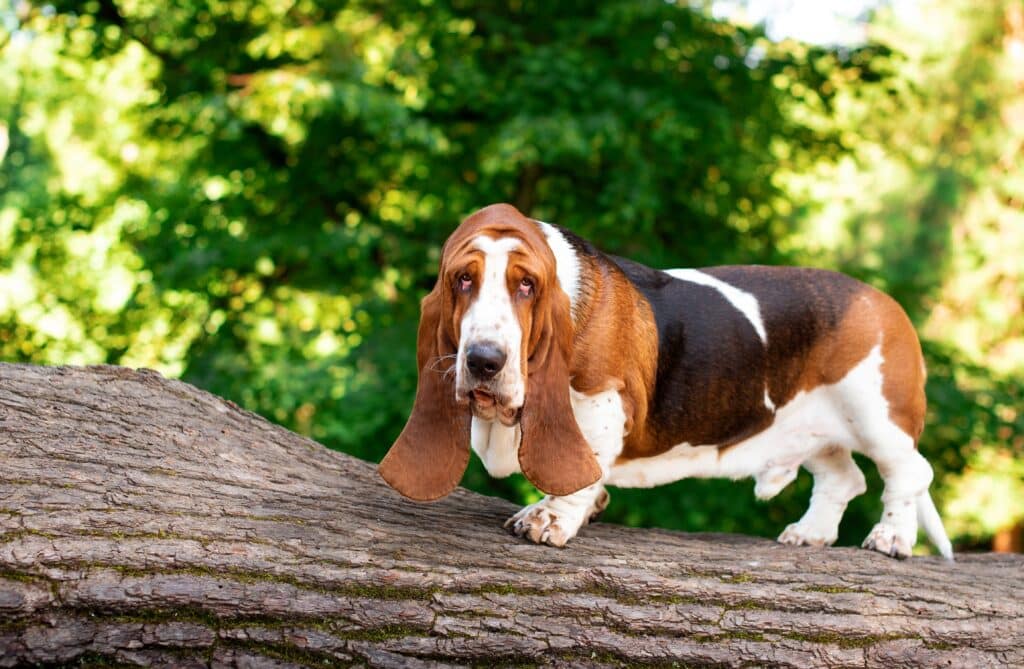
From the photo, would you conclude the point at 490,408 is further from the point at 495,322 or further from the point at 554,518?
the point at 554,518

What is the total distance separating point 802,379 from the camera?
434 centimetres

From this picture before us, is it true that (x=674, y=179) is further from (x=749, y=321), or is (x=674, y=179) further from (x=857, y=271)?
(x=749, y=321)

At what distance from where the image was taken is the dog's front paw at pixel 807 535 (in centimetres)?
450

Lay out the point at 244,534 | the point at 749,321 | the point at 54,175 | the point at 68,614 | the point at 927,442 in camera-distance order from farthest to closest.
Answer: the point at 54,175
the point at 927,442
the point at 749,321
the point at 244,534
the point at 68,614

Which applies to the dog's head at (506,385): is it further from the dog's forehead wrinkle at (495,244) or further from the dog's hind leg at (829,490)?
the dog's hind leg at (829,490)

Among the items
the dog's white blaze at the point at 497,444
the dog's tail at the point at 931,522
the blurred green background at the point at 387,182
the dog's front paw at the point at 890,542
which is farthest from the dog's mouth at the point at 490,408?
the blurred green background at the point at 387,182

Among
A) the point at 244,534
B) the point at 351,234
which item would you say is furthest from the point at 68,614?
the point at 351,234

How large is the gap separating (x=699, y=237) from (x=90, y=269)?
490 cm

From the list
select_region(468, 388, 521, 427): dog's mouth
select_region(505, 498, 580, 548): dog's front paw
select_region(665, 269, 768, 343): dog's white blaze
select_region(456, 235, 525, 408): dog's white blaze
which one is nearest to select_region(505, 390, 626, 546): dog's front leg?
select_region(505, 498, 580, 548): dog's front paw

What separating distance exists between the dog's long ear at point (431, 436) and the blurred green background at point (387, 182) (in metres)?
3.63

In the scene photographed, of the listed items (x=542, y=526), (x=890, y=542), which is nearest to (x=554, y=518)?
(x=542, y=526)

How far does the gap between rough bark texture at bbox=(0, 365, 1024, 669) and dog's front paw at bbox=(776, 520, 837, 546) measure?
1.41ft

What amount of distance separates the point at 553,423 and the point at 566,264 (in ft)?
2.01

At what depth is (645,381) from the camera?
4012 mm
